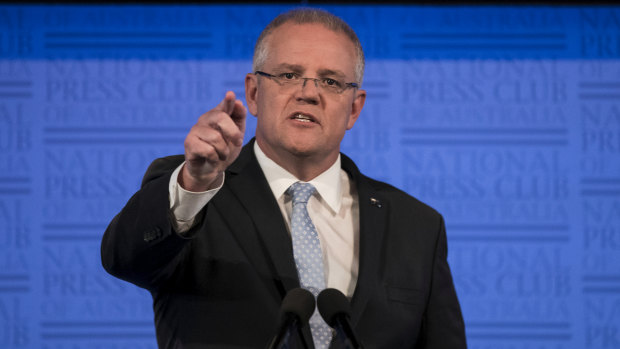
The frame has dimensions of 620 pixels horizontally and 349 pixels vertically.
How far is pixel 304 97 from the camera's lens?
1633 millimetres

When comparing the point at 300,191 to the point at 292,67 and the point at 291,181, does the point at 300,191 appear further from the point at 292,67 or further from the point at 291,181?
the point at 292,67

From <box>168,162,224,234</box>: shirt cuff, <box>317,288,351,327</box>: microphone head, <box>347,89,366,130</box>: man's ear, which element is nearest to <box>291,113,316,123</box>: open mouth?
<box>347,89,366,130</box>: man's ear

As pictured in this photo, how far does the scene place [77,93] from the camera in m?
2.92

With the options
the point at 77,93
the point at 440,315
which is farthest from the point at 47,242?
the point at 440,315

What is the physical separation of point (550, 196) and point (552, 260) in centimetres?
28

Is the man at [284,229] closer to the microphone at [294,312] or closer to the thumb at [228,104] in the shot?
the thumb at [228,104]

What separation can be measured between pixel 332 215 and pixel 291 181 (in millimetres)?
139

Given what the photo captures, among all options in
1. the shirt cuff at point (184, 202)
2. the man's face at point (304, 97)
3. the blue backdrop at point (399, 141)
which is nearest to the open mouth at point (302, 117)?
the man's face at point (304, 97)

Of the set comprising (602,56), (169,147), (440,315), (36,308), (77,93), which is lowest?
(36,308)

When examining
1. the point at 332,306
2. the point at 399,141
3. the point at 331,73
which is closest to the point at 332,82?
the point at 331,73

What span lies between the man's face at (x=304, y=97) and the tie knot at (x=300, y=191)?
72mm

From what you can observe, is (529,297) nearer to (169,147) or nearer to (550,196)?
(550,196)

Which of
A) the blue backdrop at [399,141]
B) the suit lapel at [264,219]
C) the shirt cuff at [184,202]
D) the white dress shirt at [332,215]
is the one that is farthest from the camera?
the blue backdrop at [399,141]

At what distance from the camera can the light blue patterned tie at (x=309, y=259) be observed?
1.49m
